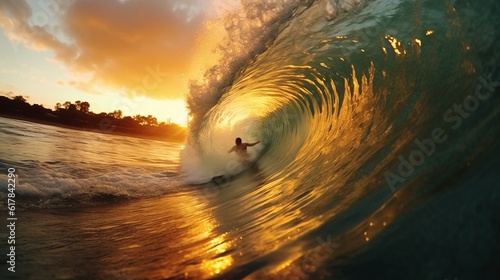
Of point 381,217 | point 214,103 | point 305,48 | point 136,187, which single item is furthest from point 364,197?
point 214,103

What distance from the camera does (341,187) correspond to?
11.5 feet

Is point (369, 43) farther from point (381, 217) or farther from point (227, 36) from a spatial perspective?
point (381, 217)

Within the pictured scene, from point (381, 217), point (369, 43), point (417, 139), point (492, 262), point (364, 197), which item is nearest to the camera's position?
point (492, 262)

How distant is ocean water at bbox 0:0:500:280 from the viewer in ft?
7.20

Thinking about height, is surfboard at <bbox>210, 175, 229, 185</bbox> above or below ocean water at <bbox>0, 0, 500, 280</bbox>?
below

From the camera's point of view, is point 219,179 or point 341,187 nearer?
point 341,187

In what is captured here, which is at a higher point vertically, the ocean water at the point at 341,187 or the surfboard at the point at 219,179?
the ocean water at the point at 341,187

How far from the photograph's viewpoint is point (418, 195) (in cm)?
255

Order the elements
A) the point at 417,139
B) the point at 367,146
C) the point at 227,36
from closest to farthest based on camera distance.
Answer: the point at 417,139, the point at 367,146, the point at 227,36

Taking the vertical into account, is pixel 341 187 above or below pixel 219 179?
above

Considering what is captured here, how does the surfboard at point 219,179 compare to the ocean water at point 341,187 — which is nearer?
the ocean water at point 341,187

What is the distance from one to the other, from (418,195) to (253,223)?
5.62 feet

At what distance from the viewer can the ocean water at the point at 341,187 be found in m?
2.19

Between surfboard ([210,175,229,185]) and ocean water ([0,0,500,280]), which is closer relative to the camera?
ocean water ([0,0,500,280])
